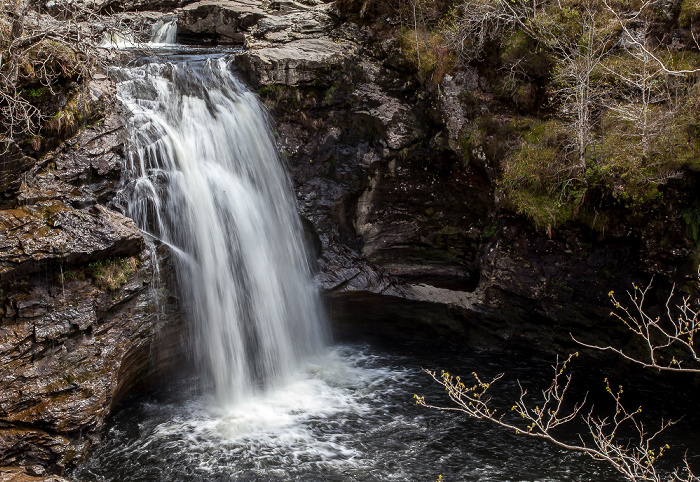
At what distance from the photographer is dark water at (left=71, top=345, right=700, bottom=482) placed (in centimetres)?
715

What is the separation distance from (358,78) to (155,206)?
519cm

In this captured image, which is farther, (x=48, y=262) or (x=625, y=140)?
(x=625, y=140)

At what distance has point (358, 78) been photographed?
11.4 meters

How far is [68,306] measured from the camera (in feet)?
24.3

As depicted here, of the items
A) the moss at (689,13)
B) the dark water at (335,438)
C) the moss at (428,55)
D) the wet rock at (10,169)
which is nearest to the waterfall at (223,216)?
the dark water at (335,438)

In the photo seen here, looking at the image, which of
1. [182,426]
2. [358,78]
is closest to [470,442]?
[182,426]

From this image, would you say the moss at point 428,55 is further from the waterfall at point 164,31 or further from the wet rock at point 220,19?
the waterfall at point 164,31

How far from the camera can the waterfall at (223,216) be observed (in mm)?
9031

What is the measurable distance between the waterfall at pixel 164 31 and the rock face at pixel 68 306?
605cm

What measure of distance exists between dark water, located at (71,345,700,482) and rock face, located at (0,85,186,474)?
2.42 feet

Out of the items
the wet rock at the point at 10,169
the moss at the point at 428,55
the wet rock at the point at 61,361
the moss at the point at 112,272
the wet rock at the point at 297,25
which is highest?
the wet rock at the point at 297,25

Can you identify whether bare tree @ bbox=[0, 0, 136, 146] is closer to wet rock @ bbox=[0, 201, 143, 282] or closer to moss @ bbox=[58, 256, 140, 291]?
wet rock @ bbox=[0, 201, 143, 282]

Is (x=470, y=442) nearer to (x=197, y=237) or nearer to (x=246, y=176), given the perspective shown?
(x=197, y=237)

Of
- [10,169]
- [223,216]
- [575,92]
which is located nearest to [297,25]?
[223,216]
